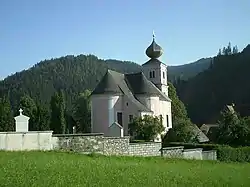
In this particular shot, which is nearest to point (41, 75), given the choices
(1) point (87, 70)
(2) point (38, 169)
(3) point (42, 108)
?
(1) point (87, 70)

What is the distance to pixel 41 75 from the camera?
18100 centimetres

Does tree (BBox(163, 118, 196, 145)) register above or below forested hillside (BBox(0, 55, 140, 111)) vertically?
below

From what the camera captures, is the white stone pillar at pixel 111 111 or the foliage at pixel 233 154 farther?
the white stone pillar at pixel 111 111

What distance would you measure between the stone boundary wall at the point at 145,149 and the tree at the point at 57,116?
115 ft

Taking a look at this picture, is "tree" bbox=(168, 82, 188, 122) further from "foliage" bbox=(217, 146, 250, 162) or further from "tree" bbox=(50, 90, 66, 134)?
"foliage" bbox=(217, 146, 250, 162)

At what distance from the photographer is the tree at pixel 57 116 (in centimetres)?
6251

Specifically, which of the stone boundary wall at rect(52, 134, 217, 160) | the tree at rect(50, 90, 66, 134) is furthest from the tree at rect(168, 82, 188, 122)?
the stone boundary wall at rect(52, 134, 217, 160)

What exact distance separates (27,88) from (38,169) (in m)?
146

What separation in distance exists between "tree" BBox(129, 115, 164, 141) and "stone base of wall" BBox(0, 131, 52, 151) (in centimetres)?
2596

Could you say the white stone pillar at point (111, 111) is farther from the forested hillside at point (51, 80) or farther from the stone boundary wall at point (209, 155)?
the forested hillside at point (51, 80)

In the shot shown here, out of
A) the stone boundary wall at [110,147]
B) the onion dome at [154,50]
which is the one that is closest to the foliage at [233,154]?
the stone boundary wall at [110,147]

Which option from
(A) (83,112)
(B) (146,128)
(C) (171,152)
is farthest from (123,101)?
(C) (171,152)

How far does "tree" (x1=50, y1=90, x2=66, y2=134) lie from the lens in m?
62.5

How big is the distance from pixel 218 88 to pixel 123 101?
7638 cm
